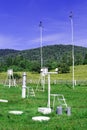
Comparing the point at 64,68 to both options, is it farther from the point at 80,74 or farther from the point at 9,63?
the point at 9,63

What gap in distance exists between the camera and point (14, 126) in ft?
43.7

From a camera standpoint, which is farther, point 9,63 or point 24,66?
point 9,63

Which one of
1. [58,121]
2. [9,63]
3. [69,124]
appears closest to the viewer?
[69,124]

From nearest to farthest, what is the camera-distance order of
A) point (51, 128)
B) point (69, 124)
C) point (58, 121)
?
point (51, 128) < point (69, 124) < point (58, 121)

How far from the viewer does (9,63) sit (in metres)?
132

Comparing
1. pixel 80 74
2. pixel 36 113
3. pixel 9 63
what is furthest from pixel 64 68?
pixel 36 113

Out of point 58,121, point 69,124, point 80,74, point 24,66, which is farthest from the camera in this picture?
point 24,66

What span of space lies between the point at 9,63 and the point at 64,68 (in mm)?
46605

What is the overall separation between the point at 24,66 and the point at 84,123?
341 feet

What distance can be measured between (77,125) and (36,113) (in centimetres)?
443

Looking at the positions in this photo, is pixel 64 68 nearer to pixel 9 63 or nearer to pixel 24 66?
pixel 24 66

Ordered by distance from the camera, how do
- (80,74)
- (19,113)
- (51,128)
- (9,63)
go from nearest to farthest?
(51,128) → (19,113) → (80,74) → (9,63)

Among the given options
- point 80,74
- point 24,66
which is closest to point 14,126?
point 80,74

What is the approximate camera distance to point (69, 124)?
44.5ft
